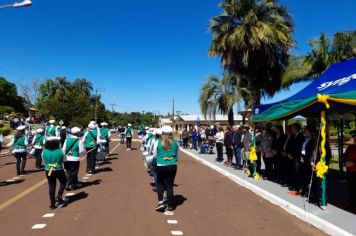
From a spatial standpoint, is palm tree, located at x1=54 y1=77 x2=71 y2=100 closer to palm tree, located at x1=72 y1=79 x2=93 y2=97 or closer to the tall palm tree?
palm tree, located at x1=72 y1=79 x2=93 y2=97

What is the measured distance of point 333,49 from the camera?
65.7 ft

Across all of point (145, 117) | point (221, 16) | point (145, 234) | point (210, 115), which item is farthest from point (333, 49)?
point (145, 117)

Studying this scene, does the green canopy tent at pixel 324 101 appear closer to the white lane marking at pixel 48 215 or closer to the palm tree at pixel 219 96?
the white lane marking at pixel 48 215

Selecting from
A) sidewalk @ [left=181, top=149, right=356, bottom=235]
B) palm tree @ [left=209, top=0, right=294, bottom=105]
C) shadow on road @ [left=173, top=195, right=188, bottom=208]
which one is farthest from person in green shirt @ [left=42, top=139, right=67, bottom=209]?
palm tree @ [left=209, top=0, right=294, bottom=105]

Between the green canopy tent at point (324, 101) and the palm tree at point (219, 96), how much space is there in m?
Answer: 13.7

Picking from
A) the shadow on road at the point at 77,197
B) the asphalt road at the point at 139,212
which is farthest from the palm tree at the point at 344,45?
the shadow on road at the point at 77,197

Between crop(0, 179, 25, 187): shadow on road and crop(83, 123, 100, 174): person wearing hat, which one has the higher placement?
crop(83, 123, 100, 174): person wearing hat

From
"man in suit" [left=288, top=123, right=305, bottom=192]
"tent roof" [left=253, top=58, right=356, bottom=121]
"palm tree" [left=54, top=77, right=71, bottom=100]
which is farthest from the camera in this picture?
"palm tree" [left=54, top=77, right=71, bottom=100]

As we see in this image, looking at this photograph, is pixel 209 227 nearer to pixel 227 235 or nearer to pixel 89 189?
pixel 227 235

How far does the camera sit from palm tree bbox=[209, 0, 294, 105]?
20547mm

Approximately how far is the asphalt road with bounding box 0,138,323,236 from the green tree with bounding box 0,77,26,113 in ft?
278

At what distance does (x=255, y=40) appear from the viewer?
66.2ft

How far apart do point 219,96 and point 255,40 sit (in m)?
8.01

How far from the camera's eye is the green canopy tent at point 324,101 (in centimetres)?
779
